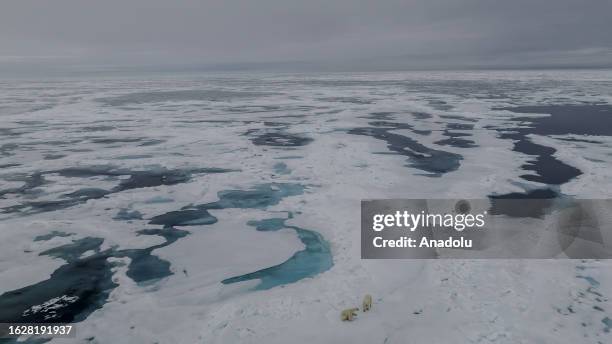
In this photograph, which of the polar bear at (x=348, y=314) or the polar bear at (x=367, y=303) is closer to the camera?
the polar bear at (x=348, y=314)

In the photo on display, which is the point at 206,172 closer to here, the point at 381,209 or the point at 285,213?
the point at 285,213

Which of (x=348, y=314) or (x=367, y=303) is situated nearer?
(x=348, y=314)

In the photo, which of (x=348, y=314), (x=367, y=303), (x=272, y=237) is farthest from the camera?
(x=272, y=237)

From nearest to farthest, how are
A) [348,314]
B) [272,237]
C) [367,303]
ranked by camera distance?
[348,314] < [367,303] < [272,237]

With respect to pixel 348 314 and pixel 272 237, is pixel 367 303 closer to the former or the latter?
pixel 348 314

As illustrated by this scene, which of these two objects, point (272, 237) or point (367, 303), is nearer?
point (367, 303)

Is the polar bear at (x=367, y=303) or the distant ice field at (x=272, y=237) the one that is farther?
the polar bear at (x=367, y=303)

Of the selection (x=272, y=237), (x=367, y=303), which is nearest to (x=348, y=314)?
(x=367, y=303)

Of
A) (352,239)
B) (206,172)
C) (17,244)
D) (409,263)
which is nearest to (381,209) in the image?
(352,239)

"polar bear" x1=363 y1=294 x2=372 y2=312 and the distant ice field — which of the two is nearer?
the distant ice field
